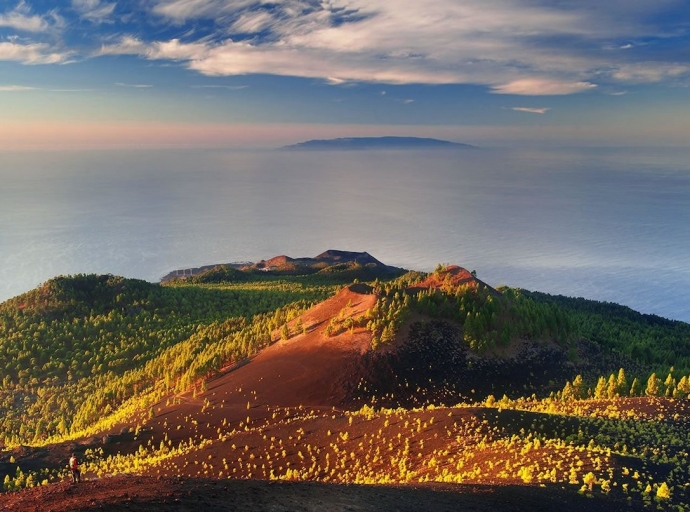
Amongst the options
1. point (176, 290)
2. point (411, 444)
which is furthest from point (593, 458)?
point (176, 290)

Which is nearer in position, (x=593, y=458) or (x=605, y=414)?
(x=593, y=458)

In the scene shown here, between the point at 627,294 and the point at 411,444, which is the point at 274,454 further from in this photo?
the point at 627,294

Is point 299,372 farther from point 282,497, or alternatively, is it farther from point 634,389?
point 282,497

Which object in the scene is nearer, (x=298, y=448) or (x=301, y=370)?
(x=298, y=448)

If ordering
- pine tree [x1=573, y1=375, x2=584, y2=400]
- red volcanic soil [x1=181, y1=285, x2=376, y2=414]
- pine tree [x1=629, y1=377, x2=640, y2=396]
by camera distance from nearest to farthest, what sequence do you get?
pine tree [x1=629, y1=377, x2=640, y2=396]
pine tree [x1=573, y1=375, x2=584, y2=400]
red volcanic soil [x1=181, y1=285, x2=376, y2=414]

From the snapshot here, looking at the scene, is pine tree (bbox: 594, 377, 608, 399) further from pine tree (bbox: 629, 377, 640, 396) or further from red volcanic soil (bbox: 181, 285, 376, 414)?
red volcanic soil (bbox: 181, 285, 376, 414)

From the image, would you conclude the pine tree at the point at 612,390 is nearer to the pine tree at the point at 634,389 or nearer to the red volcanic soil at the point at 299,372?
the pine tree at the point at 634,389

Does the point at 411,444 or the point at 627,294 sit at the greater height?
the point at 411,444

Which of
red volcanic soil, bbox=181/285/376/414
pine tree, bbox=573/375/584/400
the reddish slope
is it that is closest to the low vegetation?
pine tree, bbox=573/375/584/400

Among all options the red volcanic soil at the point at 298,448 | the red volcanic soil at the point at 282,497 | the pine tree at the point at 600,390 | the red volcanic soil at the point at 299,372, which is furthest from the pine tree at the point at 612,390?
the red volcanic soil at the point at 282,497

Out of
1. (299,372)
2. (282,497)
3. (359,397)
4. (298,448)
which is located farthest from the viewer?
(299,372)

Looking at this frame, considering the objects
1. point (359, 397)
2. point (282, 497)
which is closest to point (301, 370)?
point (359, 397)
